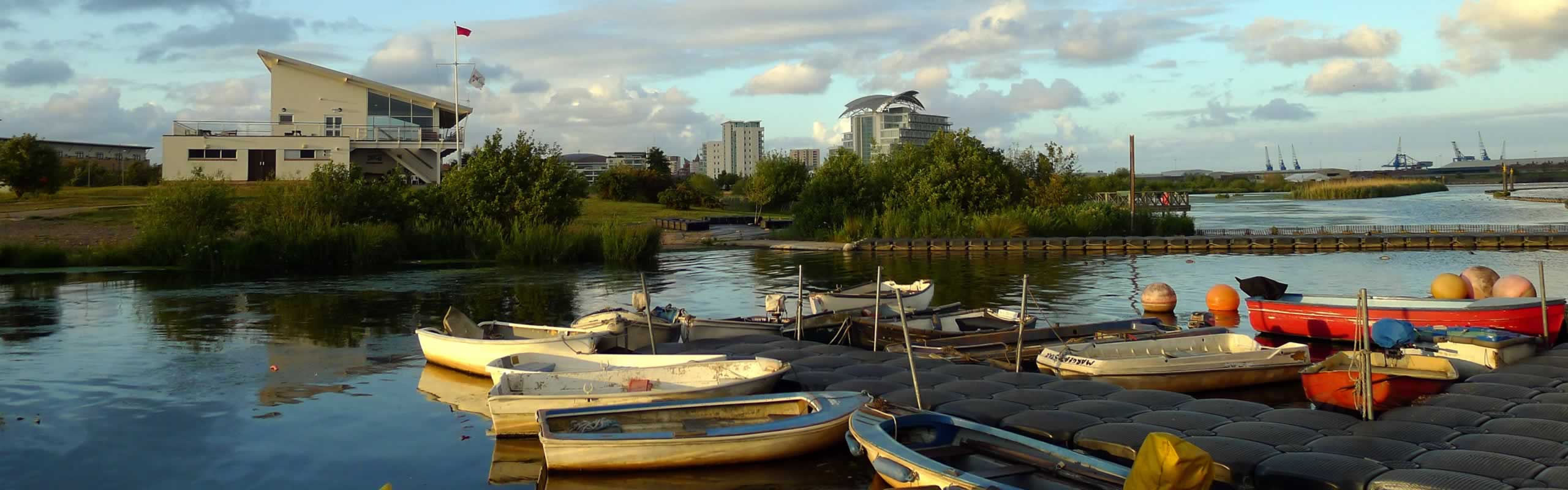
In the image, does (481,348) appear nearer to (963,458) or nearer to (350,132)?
(963,458)

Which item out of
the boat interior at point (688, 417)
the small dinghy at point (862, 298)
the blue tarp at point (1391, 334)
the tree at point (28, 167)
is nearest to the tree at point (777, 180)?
the tree at point (28, 167)

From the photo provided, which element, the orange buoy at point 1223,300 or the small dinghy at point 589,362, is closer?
the small dinghy at point 589,362

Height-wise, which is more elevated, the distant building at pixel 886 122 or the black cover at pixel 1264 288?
the distant building at pixel 886 122

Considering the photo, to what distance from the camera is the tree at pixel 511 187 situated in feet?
169

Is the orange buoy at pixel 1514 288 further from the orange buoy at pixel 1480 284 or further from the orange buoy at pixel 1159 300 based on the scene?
the orange buoy at pixel 1159 300

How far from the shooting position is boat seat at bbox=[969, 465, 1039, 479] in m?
10.7

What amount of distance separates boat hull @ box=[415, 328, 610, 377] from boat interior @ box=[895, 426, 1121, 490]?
7.84m

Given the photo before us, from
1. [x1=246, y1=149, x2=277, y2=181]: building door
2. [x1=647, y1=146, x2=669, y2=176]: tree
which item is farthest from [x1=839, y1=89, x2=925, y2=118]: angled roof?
[x1=246, y1=149, x2=277, y2=181]: building door

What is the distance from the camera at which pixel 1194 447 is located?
855 cm

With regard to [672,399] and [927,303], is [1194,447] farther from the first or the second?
[927,303]

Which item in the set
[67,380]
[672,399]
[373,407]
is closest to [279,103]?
[67,380]

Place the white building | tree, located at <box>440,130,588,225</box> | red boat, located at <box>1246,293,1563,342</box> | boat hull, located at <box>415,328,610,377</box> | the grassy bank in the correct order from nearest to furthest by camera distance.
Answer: boat hull, located at <box>415,328,610,377</box> < red boat, located at <box>1246,293,1563,342</box> < tree, located at <box>440,130,588,225</box> < the white building < the grassy bank

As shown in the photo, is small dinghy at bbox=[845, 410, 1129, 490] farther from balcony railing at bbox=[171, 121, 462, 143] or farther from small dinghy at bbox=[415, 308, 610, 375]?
balcony railing at bbox=[171, 121, 462, 143]

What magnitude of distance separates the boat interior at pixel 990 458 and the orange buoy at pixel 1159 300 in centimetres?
1697
